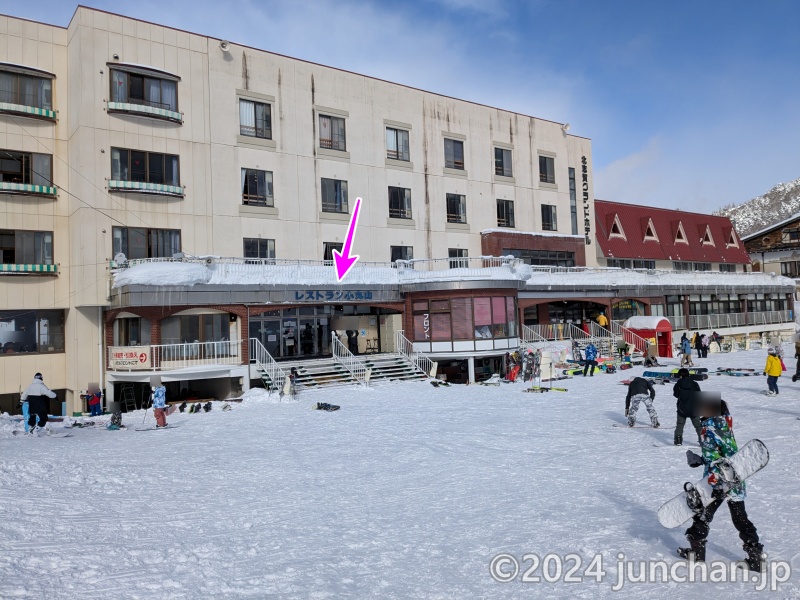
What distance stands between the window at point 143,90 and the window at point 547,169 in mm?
24528

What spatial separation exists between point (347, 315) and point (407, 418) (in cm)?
1510

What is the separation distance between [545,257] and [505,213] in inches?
176

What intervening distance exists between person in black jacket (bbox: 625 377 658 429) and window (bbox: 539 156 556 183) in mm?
28415

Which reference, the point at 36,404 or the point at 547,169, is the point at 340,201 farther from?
the point at 36,404

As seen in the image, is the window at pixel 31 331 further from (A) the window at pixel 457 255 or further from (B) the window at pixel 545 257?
(B) the window at pixel 545 257

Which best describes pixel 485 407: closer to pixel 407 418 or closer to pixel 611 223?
pixel 407 418

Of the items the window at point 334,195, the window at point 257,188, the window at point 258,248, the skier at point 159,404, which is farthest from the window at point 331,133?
the skier at point 159,404

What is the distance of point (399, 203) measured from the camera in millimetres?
35750

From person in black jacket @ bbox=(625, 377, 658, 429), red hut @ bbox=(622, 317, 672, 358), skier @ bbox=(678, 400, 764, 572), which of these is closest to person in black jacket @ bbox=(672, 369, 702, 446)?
person in black jacket @ bbox=(625, 377, 658, 429)

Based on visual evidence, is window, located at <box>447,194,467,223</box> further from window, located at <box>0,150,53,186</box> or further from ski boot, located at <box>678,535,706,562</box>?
ski boot, located at <box>678,535,706,562</box>

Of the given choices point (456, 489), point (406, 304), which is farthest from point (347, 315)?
point (456, 489)

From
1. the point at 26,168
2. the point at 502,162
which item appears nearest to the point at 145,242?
the point at 26,168

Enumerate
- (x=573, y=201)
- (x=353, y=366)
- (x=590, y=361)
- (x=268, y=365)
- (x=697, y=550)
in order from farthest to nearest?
(x=573, y=201), (x=590, y=361), (x=353, y=366), (x=268, y=365), (x=697, y=550)

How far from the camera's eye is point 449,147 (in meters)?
38.1
